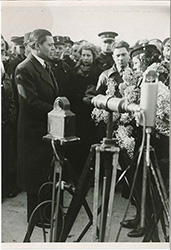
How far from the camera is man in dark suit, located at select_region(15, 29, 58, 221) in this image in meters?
1.31

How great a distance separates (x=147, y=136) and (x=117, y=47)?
0.87 feet

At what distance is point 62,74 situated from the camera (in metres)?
1.31

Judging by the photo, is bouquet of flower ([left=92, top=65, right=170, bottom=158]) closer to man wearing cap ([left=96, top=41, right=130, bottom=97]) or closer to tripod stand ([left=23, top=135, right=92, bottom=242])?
man wearing cap ([left=96, top=41, right=130, bottom=97])

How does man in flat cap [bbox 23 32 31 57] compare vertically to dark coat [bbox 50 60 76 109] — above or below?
above

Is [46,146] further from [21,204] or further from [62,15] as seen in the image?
[62,15]

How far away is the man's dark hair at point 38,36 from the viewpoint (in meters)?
1.30

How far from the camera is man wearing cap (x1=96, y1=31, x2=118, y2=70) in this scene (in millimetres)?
1302

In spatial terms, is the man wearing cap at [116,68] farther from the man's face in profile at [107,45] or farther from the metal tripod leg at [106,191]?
the metal tripod leg at [106,191]

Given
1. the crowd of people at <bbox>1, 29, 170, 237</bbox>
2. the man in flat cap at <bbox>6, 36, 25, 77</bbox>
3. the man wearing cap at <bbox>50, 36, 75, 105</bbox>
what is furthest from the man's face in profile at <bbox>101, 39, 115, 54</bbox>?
the man in flat cap at <bbox>6, 36, 25, 77</bbox>

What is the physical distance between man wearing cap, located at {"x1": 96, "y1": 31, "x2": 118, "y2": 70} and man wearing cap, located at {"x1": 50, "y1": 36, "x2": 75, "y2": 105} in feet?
0.30

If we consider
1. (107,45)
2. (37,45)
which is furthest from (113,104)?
(37,45)

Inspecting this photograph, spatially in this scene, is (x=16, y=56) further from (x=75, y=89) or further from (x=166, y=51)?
(x=166, y=51)

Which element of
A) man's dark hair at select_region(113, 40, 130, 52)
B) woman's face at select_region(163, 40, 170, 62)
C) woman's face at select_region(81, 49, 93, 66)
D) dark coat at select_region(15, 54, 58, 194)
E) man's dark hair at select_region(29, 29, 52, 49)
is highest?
man's dark hair at select_region(29, 29, 52, 49)

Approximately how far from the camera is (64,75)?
4.31ft
